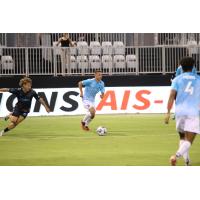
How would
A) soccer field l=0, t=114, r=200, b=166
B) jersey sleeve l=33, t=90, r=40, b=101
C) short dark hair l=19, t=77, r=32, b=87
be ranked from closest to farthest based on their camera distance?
soccer field l=0, t=114, r=200, b=166, short dark hair l=19, t=77, r=32, b=87, jersey sleeve l=33, t=90, r=40, b=101

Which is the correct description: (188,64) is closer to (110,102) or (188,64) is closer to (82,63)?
(82,63)

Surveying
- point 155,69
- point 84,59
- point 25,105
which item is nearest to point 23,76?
point 25,105

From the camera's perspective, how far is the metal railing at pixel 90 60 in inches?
477

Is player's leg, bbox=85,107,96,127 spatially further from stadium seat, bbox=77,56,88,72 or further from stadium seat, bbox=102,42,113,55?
stadium seat, bbox=102,42,113,55

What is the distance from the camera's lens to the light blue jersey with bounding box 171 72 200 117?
10570 mm

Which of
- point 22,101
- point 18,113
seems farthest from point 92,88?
point 18,113

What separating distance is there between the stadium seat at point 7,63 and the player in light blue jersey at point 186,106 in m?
2.61

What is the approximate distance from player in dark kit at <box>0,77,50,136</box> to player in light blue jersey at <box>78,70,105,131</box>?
748mm

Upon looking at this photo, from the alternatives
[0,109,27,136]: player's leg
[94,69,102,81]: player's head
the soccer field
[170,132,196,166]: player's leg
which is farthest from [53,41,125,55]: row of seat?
[170,132,196,166]: player's leg

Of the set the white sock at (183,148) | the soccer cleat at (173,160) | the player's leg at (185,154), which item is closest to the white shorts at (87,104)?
the player's leg at (185,154)

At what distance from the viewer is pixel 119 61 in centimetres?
1308

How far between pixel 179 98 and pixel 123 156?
1197 millimetres

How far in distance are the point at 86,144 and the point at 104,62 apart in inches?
64.8

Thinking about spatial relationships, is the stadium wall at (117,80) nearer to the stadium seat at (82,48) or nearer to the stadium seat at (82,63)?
the stadium seat at (82,63)
